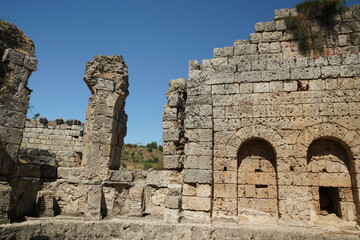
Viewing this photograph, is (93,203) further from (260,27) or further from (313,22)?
(313,22)

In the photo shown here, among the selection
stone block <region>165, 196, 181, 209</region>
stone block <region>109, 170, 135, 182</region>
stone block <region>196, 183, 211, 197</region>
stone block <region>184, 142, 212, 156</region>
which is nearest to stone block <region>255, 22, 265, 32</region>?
stone block <region>184, 142, 212, 156</region>

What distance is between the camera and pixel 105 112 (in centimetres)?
785

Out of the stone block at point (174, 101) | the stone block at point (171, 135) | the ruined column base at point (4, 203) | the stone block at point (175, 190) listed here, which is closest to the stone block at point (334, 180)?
the stone block at point (175, 190)

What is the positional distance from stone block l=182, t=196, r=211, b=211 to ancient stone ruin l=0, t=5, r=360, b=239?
0.03 meters

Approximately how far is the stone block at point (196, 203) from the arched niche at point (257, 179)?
35.4 inches

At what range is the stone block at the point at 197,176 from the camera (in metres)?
6.91

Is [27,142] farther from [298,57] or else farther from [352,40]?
[352,40]

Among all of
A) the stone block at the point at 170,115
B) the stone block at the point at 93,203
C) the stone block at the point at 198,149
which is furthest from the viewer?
the stone block at the point at 170,115

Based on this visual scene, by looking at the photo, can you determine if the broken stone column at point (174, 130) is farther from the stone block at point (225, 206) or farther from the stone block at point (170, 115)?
the stone block at point (225, 206)

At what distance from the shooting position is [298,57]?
762 centimetres

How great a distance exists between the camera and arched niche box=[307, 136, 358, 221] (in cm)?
654

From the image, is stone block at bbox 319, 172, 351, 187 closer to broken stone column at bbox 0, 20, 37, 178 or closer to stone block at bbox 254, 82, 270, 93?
stone block at bbox 254, 82, 270, 93

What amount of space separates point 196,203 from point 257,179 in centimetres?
174

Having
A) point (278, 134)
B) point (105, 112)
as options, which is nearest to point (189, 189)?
point (278, 134)
